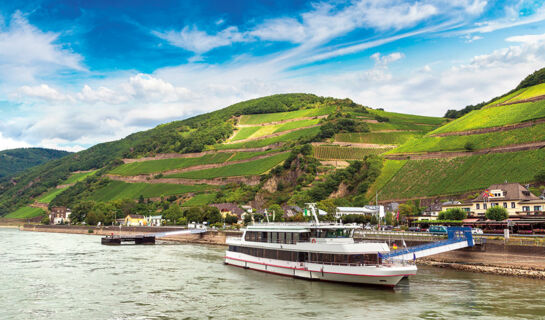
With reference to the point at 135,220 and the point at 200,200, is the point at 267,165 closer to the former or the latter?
the point at 200,200

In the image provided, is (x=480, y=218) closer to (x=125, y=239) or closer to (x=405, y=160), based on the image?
(x=405, y=160)

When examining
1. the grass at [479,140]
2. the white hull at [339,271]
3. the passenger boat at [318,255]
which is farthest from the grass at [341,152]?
the white hull at [339,271]

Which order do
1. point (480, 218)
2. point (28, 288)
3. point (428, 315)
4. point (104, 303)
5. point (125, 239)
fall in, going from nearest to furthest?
point (428, 315), point (104, 303), point (28, 288), point (480, 218), point (125, 239)

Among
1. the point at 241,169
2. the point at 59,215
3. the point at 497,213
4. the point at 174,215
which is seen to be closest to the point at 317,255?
the point at 497,213

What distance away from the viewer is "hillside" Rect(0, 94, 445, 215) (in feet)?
374

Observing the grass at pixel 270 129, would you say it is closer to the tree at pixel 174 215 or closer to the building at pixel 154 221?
the building at pixel 154 221

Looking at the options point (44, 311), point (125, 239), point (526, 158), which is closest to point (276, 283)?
point (44, 311)

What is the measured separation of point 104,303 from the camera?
2912 cm

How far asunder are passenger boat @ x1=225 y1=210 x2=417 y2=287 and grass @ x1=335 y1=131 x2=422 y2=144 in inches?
3682

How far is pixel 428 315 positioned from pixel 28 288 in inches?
1079

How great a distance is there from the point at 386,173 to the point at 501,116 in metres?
27.4

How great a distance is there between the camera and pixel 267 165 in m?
136

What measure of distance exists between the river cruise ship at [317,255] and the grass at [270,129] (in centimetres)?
12641

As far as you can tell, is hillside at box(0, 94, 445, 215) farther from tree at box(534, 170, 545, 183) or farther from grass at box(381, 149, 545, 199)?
tree at box(534, 170, 545, 183)
